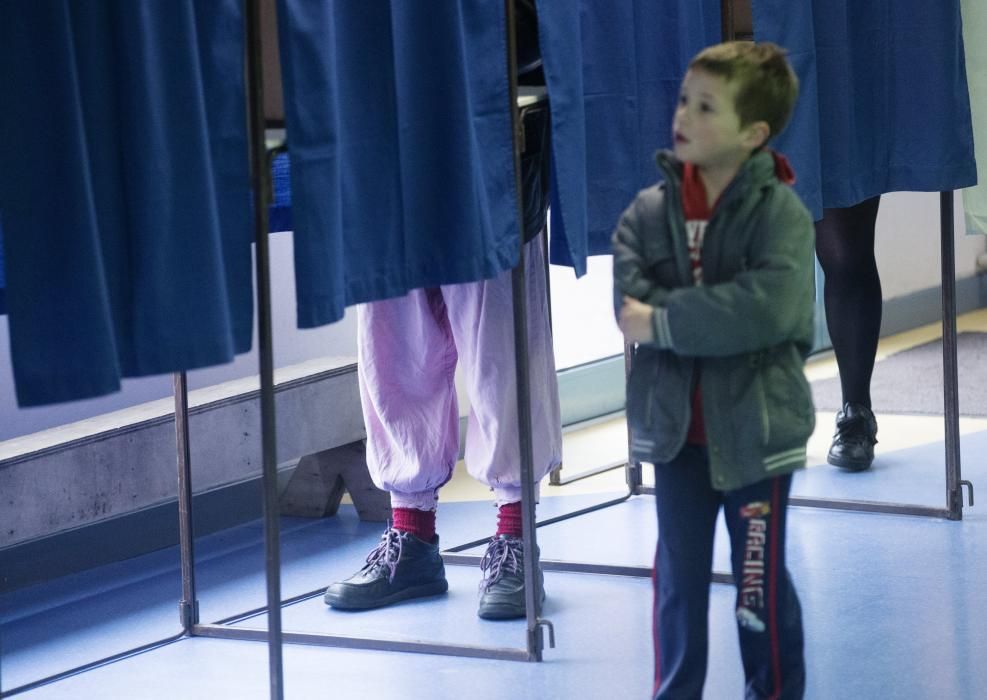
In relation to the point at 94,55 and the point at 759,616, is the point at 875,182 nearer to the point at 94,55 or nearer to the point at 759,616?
the point at 759,616

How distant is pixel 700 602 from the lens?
6.43ft

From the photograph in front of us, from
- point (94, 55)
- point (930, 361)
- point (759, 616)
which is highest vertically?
point (94, 55)

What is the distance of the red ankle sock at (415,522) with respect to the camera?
116 inches

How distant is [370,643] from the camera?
8.75ft

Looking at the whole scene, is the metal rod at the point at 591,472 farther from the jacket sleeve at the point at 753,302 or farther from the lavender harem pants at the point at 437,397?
the jacket sleeve at the point at 753,302

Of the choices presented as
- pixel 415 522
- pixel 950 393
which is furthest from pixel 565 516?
pixel 950 393

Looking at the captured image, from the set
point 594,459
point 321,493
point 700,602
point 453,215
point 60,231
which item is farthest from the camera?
point 594,459

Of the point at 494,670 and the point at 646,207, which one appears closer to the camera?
the point at 646,207

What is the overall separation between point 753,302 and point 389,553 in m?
1.32

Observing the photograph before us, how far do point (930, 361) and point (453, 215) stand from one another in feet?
11.1

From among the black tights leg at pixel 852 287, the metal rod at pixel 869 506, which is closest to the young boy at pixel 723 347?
the metal rod at pixel 869 506

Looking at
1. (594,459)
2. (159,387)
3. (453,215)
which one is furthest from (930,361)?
(453,215)

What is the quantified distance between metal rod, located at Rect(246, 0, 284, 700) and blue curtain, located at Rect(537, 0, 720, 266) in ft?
2.13

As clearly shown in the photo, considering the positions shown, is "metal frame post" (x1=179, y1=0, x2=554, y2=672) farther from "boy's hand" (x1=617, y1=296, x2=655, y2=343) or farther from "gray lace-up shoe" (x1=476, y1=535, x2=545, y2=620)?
"boy's hand" (x1=617, y1=296, x2=655, y2=343)
